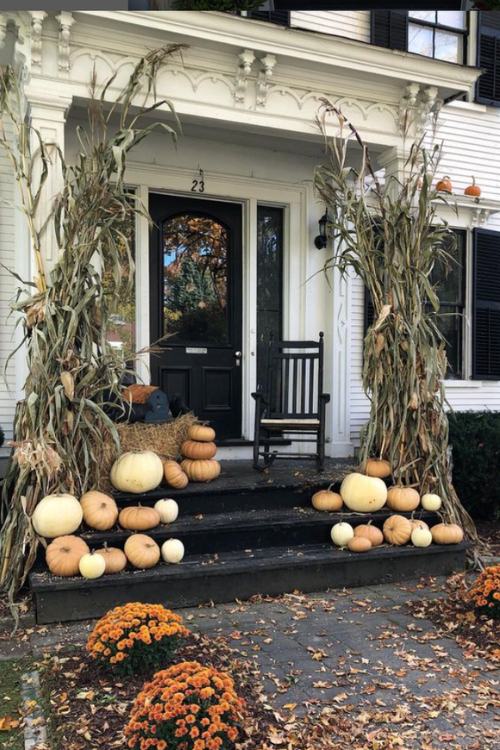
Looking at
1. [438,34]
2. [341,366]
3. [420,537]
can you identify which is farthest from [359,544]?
[438,34]

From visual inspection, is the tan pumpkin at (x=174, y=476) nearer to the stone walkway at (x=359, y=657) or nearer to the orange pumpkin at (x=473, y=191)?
the stone walkway at (x=359, y=657)

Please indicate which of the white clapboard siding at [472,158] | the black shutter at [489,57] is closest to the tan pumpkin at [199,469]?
the white clapboard siding at [472,158]

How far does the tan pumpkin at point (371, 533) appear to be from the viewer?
3.95 m

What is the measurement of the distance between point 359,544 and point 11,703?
7.10 ft

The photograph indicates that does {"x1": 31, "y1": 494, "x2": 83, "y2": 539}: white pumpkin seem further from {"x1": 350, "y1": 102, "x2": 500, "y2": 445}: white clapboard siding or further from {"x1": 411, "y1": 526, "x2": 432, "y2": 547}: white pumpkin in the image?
{"x1": 350, "y1": 102, "x2": 500, "y2": 445}: white clapboard siding

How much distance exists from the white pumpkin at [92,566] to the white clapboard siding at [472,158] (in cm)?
453

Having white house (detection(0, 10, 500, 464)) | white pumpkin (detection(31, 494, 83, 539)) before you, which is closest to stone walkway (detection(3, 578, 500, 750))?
white pumpkin (detection(31, 494, 83, 539))

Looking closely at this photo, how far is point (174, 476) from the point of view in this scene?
4008mm

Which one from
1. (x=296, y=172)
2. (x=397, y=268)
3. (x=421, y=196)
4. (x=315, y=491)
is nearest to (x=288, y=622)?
(x=315, y=491)

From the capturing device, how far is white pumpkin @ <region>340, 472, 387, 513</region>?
13.6 ft

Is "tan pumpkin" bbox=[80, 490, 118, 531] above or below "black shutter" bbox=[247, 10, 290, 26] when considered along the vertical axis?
below

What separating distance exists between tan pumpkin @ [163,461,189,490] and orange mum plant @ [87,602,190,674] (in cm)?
149

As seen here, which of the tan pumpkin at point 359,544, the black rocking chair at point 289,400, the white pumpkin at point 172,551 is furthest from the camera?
the black rocking chair at point 289,400

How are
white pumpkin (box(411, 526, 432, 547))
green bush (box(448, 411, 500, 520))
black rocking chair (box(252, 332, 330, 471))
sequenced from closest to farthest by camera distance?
white pumpkin (box(411, 526, 432, 547))
black rocking chair (box(252, 332, 330, 471))
green bush (box(448, 411, 500, 520))
